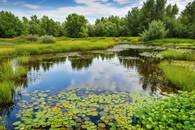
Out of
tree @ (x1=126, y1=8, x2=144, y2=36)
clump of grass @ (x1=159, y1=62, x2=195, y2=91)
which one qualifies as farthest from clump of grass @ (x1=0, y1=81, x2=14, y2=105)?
tree @ (x1=126, y1=8, x2=144, y2=36)

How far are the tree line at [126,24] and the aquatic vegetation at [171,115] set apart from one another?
45314mm

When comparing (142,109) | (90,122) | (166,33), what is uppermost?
(166,33)

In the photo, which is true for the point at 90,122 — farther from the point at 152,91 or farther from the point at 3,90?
the point at 152,91

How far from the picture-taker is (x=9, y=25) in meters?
57.2

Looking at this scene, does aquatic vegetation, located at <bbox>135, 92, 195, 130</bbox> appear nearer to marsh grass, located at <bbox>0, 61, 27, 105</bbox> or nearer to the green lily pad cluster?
the green lily pad cluster

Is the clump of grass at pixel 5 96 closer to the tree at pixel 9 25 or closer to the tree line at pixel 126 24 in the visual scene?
the tree line at pixel 126 24

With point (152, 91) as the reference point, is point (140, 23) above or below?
above

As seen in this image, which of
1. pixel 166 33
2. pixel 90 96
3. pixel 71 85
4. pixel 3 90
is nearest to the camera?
pixel 3 90

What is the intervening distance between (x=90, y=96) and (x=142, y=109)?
379cm

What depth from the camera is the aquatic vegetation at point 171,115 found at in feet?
19.3

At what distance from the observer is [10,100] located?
9680 millimetres

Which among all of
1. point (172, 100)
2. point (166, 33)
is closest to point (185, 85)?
point (172, 100)

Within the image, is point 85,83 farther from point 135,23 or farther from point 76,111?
point 135,23

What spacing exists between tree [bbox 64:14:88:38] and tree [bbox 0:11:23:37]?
47.5 ft
